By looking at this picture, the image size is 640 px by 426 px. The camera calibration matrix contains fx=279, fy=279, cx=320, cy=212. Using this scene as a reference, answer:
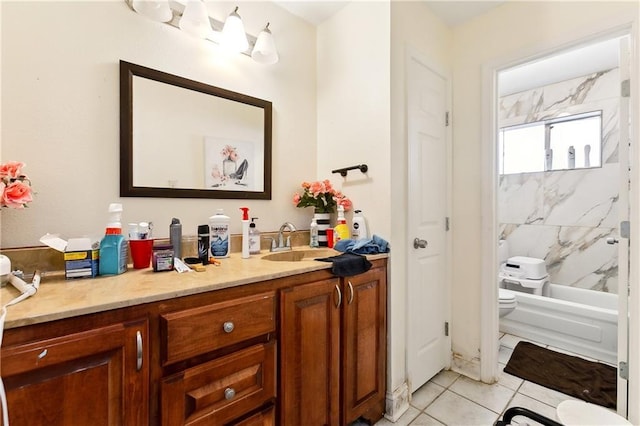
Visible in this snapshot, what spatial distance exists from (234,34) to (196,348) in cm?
153

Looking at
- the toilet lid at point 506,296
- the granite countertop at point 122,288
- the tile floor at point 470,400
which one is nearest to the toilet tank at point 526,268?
→ the toilet lid at point 506,296

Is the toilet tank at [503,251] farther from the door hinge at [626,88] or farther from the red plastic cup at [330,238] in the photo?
the red plastic cup at [330,238]

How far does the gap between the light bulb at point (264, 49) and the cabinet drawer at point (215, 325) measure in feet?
4.38

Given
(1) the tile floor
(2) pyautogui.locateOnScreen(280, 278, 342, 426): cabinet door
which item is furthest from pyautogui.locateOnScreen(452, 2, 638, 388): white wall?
(2) pyautogui.locateOnScreen(280, 278, 342, 426): cabinet door

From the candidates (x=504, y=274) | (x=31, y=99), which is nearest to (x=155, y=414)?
(x=31, y=99)

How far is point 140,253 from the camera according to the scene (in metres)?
1.13

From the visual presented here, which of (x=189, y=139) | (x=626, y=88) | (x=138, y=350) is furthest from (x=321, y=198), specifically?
(x=626, y=88)

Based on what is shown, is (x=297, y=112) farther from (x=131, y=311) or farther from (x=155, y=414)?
(x=155, y=414)

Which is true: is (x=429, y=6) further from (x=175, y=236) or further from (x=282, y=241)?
(x=175, y=236)

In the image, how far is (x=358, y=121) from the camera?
5.71ft

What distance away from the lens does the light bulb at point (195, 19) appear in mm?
1338

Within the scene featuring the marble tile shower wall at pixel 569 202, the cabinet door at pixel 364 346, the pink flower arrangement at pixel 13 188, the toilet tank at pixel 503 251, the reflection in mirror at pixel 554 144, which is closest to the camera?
the pink flower arrangement at pixel 13 188

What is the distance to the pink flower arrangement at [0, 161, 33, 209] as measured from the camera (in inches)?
35.6

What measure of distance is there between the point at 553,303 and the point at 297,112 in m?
2.67
